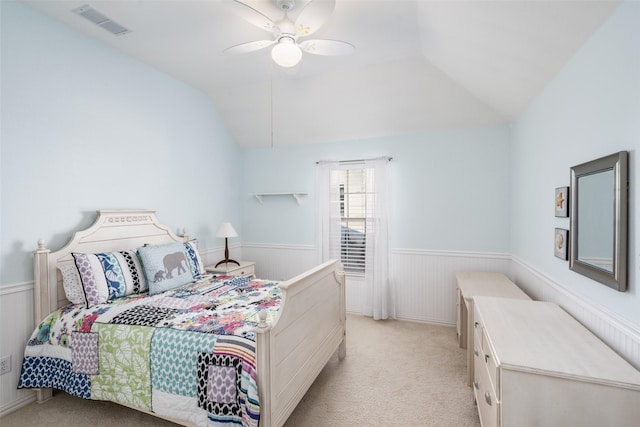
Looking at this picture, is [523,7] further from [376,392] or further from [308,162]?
[308,162]

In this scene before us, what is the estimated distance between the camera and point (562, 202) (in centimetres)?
208

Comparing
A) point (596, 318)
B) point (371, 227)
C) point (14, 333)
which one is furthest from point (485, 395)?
point (14, 333)

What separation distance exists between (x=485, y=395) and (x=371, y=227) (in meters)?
2.54

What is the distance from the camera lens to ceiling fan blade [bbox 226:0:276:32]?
1.74 meters

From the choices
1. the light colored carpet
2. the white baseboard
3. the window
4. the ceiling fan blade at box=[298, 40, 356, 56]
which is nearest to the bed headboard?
the white baseboard

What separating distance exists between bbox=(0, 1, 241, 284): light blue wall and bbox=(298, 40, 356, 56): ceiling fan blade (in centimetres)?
199

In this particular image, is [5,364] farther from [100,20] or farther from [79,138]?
[100,20]

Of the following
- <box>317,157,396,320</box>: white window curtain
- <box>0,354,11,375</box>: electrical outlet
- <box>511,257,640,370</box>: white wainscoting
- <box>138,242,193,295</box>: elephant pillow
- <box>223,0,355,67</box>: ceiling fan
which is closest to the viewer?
<box>511,257,640,370</box>: white wainscoting

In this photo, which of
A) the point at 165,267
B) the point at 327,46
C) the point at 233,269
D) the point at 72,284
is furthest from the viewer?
the point at 233,269

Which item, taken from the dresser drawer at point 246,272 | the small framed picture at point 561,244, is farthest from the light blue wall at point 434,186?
the small framed picture at point 561,244

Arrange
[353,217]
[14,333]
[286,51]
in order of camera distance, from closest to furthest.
Answer: [286,51]
[14,333]
[353,217]

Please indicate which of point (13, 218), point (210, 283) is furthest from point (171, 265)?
point (13, 218)

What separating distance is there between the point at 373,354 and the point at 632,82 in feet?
8.86

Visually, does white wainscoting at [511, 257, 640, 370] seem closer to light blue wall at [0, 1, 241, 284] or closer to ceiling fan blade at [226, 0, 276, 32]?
ceiling fan blade at [226, 0, 276, 32]
